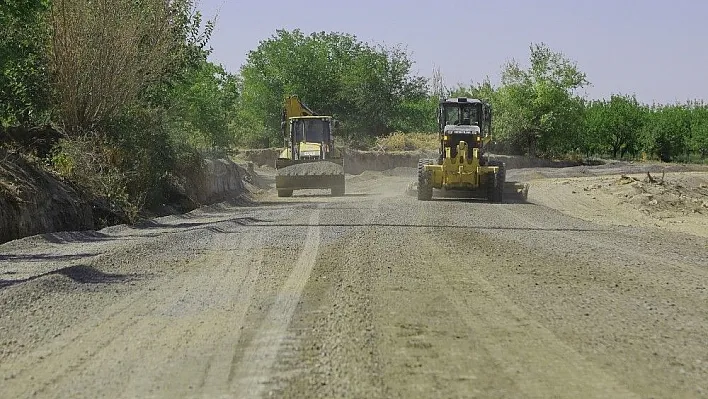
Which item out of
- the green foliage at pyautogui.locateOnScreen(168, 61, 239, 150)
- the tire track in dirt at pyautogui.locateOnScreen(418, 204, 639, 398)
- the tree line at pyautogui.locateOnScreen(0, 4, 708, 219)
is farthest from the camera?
the green foliage at pyautogui.locateOnScreen(168, 61, 239, 150)

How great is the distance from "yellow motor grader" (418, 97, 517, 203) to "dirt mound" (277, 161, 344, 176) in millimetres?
5767

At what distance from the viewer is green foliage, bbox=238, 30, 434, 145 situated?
88.9 m

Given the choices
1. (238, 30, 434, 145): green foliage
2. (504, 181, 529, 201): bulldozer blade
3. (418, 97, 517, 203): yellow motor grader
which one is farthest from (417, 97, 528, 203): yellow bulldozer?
(238, 30, 434, 145): green foliage

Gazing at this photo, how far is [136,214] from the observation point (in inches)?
922

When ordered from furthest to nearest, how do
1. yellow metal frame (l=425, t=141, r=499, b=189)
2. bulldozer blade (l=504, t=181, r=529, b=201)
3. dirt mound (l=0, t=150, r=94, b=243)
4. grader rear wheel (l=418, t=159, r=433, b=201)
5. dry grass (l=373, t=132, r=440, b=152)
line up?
dry grass (l=373, t=132, r=440, b=152) → bulldozer blade (l=504, t=181, r=529, b=201) → grader rear wheel (l=418, t=159, r=433, b=201) → yellow metal frame (l=425, t=141, r=499, b=189) → dirt mound (l=0, t=150, r=94, b=243)

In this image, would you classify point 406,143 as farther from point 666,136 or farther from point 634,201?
point 634,201

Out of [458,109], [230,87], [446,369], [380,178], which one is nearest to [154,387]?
[446,369]

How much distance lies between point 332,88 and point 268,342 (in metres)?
84.7

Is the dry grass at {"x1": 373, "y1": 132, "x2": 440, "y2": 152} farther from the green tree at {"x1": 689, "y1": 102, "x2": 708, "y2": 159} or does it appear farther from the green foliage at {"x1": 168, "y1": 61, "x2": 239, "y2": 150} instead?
the green tree at {"x1": 689, "y1": 102, "x2": 708, "y2": 159}

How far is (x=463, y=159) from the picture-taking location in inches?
1167

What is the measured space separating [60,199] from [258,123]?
72.4 meters

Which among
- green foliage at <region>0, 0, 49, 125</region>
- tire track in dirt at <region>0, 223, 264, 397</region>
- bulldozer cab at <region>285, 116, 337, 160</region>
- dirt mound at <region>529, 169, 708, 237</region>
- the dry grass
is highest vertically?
green foliage at <region>0, 0, 49, 125</region>

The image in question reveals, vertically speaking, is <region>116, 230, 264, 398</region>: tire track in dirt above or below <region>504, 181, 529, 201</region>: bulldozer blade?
above

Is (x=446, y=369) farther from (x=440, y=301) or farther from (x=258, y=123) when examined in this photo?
(x=258, y=123)
